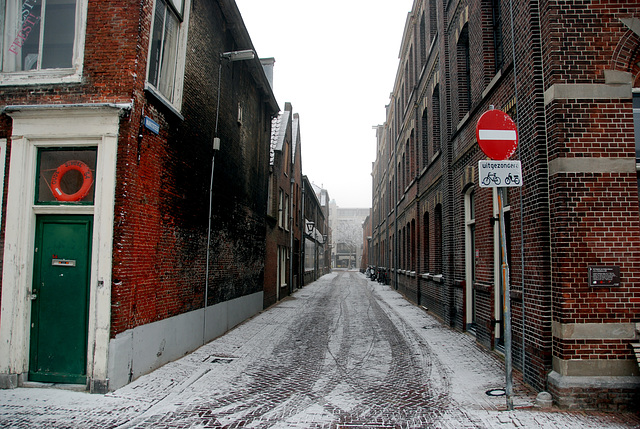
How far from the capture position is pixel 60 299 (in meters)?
6.26

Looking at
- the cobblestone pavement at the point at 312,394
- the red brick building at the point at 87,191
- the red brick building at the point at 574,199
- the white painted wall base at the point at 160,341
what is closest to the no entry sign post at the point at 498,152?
the red brick building at the point at 574,199

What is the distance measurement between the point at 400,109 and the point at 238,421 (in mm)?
21410

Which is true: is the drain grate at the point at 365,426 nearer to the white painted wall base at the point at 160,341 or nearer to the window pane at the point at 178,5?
the white painted wall base at the point at 160,341

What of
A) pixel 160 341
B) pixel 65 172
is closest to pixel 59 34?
pixel 65 172

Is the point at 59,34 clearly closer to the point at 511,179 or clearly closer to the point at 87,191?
the point at 87,191

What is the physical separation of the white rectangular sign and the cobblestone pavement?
2730mm

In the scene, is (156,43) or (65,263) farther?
(156,43)

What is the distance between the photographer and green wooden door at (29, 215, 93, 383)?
615 cm

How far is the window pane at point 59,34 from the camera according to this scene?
664cm

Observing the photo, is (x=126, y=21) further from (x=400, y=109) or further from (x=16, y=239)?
(x=400, y=109)

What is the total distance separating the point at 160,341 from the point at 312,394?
2.89 m

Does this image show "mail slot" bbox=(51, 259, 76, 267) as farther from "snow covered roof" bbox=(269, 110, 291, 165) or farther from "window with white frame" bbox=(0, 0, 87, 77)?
"snow covered roof" bbox=(269, 110, 291, 165)

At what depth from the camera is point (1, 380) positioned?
6.07m

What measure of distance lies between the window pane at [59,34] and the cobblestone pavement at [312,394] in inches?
188
